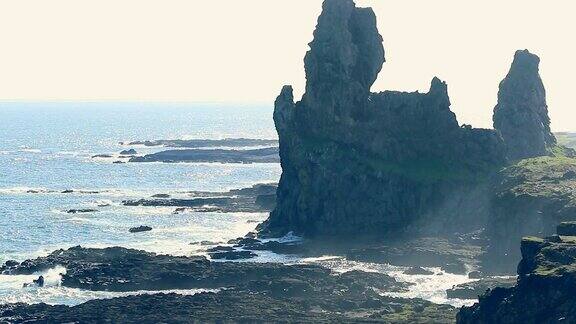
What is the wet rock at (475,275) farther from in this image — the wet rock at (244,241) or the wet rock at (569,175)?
the wet rock at (244,241)

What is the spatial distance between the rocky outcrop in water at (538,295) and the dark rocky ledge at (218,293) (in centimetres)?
1562

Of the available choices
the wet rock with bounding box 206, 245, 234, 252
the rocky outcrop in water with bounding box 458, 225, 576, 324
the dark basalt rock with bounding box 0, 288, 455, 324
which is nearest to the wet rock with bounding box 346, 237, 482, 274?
the wet rock with bounding box 206, 245, 234, 252

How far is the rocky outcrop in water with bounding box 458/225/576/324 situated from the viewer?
107875 mm

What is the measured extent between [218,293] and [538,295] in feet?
155

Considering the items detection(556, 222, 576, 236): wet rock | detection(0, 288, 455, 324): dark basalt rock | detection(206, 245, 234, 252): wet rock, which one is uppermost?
detection(556, 222, 576, 236): wet rock

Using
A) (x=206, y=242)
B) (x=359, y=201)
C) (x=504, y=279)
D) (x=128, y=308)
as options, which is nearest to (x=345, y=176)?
(x=359, y=201)

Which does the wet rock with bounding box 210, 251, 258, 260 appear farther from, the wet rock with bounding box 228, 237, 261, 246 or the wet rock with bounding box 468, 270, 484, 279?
the wet rock with bounding box 468, 270, 484, 279

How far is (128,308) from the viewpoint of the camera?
13625cm

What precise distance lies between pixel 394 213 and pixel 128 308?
68864mm

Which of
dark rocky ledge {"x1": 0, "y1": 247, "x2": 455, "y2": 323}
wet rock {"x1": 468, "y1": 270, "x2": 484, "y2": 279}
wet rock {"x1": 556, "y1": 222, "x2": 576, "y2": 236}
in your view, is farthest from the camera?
wet rock {"x1": 468, "y1": 270, "x2": 484, "y2": 279}

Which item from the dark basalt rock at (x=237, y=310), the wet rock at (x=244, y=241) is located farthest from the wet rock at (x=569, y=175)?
the dark basalt rock at (x=237, y=310)

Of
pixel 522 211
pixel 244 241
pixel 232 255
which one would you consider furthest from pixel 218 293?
pixel 522 211

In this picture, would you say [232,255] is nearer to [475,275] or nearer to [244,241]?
[244,241]

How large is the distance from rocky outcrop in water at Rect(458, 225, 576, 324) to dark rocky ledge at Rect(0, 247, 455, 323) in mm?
15617
